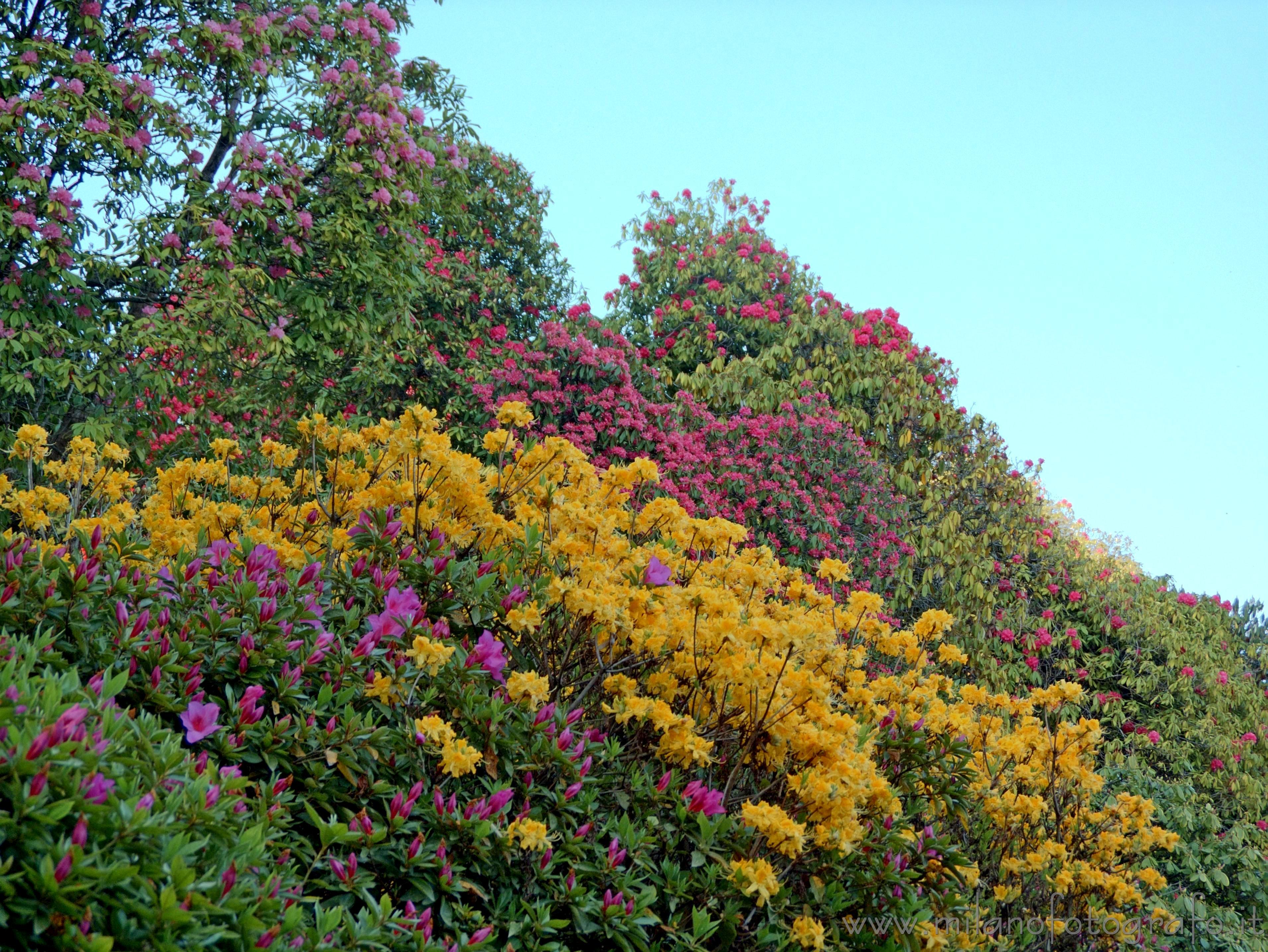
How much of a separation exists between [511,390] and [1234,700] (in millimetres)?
7275

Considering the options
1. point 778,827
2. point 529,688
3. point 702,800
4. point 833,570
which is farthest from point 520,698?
point 833,570

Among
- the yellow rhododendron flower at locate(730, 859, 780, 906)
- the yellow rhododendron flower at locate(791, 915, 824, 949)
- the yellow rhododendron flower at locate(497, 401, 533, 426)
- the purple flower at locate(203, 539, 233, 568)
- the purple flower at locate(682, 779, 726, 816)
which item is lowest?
the yellow rhododendron flower at locate(791, 915, 824, 949)

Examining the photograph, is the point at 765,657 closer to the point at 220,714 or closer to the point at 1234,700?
the point at 220,714

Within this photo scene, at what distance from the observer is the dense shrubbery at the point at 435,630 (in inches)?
75.7

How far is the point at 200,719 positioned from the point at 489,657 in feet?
2.38

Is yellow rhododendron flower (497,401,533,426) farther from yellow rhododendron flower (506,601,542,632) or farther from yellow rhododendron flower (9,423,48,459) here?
yellow rhododendron flower (9,423,48,459)

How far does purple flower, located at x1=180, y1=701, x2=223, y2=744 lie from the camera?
75.3 inches

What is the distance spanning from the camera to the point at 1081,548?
11086mm

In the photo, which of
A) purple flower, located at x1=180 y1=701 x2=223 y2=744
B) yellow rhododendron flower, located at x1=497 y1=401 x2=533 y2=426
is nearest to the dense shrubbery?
purple flower, located at x1=180 y1=701 x2=223 y2=744

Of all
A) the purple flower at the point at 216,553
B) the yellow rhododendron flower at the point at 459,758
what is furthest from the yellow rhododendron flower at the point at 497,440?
the yellow rhododendron flower at the point at 459,758

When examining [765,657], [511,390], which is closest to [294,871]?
[765,657]

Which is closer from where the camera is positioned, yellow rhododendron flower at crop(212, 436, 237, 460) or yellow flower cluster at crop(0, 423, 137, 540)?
yellow flower cluster at crop(0, 423, 137, 540)

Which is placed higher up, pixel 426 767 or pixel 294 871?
pixel 426 767

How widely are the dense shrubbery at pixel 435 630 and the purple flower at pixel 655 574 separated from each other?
0.4 inches
